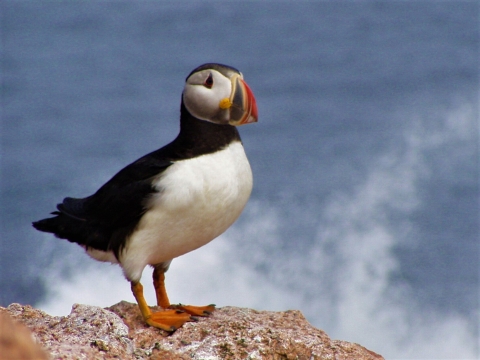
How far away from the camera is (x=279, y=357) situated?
5113 millimetres

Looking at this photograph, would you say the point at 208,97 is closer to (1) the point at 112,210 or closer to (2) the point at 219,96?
(2) the point at 219,96

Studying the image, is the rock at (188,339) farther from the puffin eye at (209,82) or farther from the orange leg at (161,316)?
the puffin eye at (209,82)

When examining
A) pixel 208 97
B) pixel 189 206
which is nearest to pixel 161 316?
pixel 189 206

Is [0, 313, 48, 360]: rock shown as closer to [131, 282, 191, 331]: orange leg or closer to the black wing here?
[131, 282, 191, 331]: orange leg

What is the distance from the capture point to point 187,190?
19.3ft

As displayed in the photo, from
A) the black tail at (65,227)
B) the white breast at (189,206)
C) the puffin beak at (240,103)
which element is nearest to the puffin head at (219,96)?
the puffin beak at (240,103)

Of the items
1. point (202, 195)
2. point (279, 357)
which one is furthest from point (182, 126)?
point (279, 357)

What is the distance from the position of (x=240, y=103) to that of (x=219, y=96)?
0.56ft

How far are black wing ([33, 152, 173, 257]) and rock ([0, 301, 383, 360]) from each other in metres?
0.86

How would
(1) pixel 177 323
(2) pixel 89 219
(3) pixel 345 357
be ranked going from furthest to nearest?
1. (2) pixel 89 219
2. (1) pixel 177 323
3. (3) pixel 345 357

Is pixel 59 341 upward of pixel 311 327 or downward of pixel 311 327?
downward

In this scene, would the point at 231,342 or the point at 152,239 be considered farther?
the point at 152,239

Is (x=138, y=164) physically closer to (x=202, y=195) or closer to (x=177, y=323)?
(x=202, y=195)

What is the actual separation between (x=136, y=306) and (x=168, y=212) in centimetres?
74
